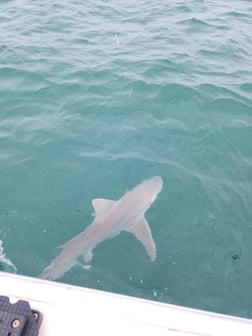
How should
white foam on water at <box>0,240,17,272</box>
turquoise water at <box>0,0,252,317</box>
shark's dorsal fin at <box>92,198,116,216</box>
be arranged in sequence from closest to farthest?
white foam on water at <box>0,240,17,272</box> < turquoise water at <box>0,0,252,317</box> < shark's dorsal fin at <box>92,198,116,216</box>

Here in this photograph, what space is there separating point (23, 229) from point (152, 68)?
5991 millimetres

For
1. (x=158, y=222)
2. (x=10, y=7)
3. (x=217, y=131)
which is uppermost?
(x=10, y=7)

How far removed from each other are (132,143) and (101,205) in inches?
78.3

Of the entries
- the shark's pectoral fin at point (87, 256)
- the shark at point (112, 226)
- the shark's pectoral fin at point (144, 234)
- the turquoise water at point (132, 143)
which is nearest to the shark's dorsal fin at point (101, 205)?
the shark at point (112, 226)

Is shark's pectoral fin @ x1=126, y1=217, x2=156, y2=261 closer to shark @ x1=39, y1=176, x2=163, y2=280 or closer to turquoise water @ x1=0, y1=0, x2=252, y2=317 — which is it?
shark @ x1=39, y1=176, x2=163, y2=280

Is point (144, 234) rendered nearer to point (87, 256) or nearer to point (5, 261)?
point (87, 256)

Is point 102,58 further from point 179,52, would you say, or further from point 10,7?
point 10,7

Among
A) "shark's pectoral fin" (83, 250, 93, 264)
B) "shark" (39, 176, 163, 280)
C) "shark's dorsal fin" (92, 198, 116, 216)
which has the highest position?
"shark's dorsal fin" (92, 198, 116, 216)

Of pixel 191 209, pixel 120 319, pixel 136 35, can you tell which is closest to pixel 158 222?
pixel 191 209

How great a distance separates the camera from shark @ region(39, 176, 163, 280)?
18.2 ft

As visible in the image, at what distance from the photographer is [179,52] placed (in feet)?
36.2

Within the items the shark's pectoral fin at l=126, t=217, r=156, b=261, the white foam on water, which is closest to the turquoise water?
the white foam on water

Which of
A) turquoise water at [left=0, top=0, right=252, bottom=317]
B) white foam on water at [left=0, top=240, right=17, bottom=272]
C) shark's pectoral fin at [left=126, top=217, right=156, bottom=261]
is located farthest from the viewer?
shark's pectoral fin at [left=126, top=217, right=156, bottom=261]

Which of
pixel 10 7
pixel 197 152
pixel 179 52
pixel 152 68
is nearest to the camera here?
pixel 197 152
